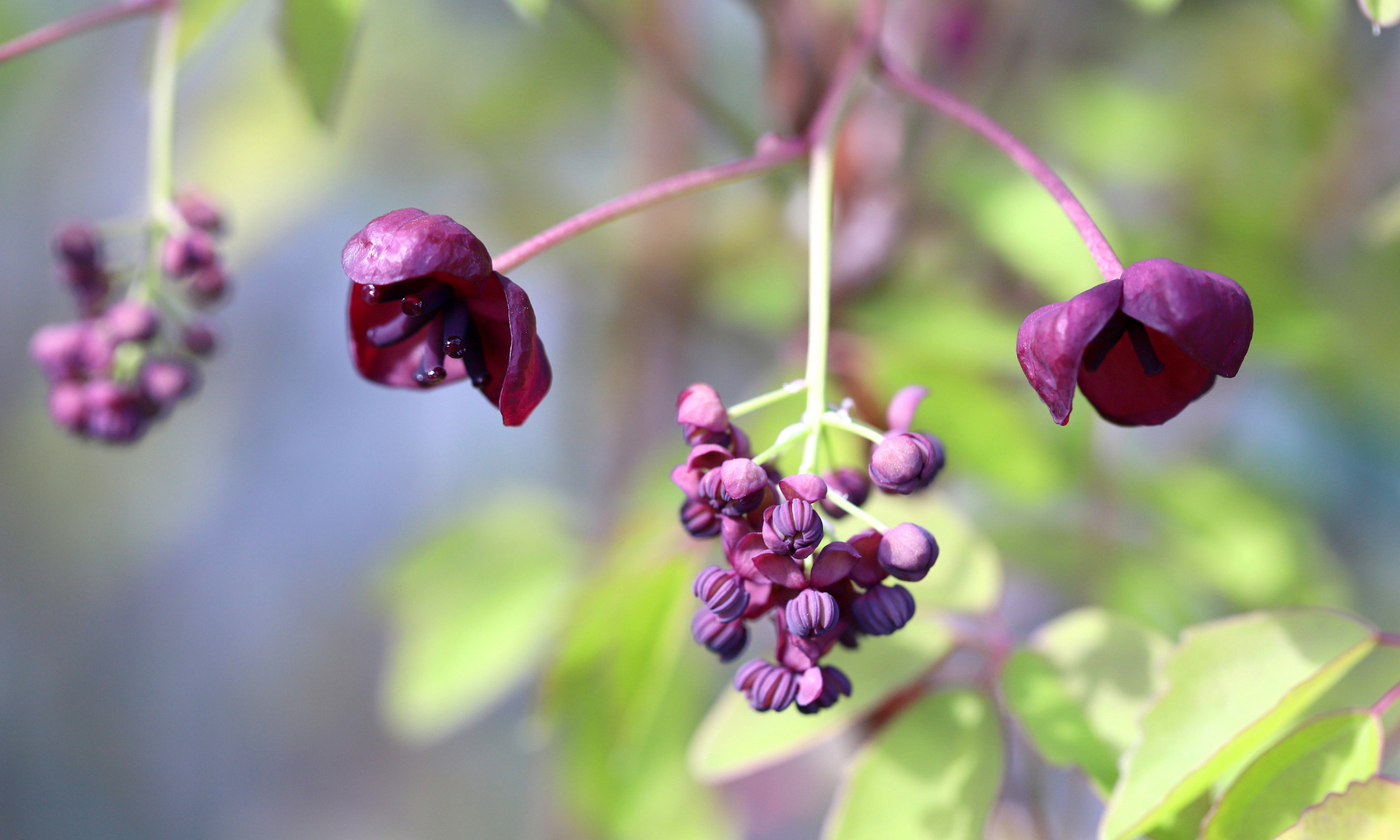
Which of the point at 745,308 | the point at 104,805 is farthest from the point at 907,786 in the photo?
the point at 104,805

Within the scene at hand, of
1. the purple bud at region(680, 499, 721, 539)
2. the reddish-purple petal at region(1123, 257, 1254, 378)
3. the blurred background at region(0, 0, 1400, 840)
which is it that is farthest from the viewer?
the blurred background at region(0, 0, 1400, 840)

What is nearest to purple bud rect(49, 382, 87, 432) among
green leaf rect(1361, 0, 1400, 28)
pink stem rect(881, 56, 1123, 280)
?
pink stem rect(881, 56, 1123, 280)

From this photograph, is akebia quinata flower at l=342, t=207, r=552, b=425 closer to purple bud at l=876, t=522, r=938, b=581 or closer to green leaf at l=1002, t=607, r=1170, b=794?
purple bud at l=876, t=522, r=938, b=581

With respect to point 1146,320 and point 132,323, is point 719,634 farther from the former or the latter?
point 132,323

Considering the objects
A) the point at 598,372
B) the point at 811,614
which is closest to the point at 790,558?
the point at 811,614

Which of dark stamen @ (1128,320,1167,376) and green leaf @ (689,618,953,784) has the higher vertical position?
dark stamen @ (1128,320,1167,376)

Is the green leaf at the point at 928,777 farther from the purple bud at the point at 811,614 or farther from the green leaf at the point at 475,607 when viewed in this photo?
the green leaf at the point at 475,607

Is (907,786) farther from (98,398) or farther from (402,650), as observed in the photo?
(402,650)

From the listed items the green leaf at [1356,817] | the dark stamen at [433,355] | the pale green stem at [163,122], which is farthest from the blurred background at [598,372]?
the green leaf at [1356,817]
